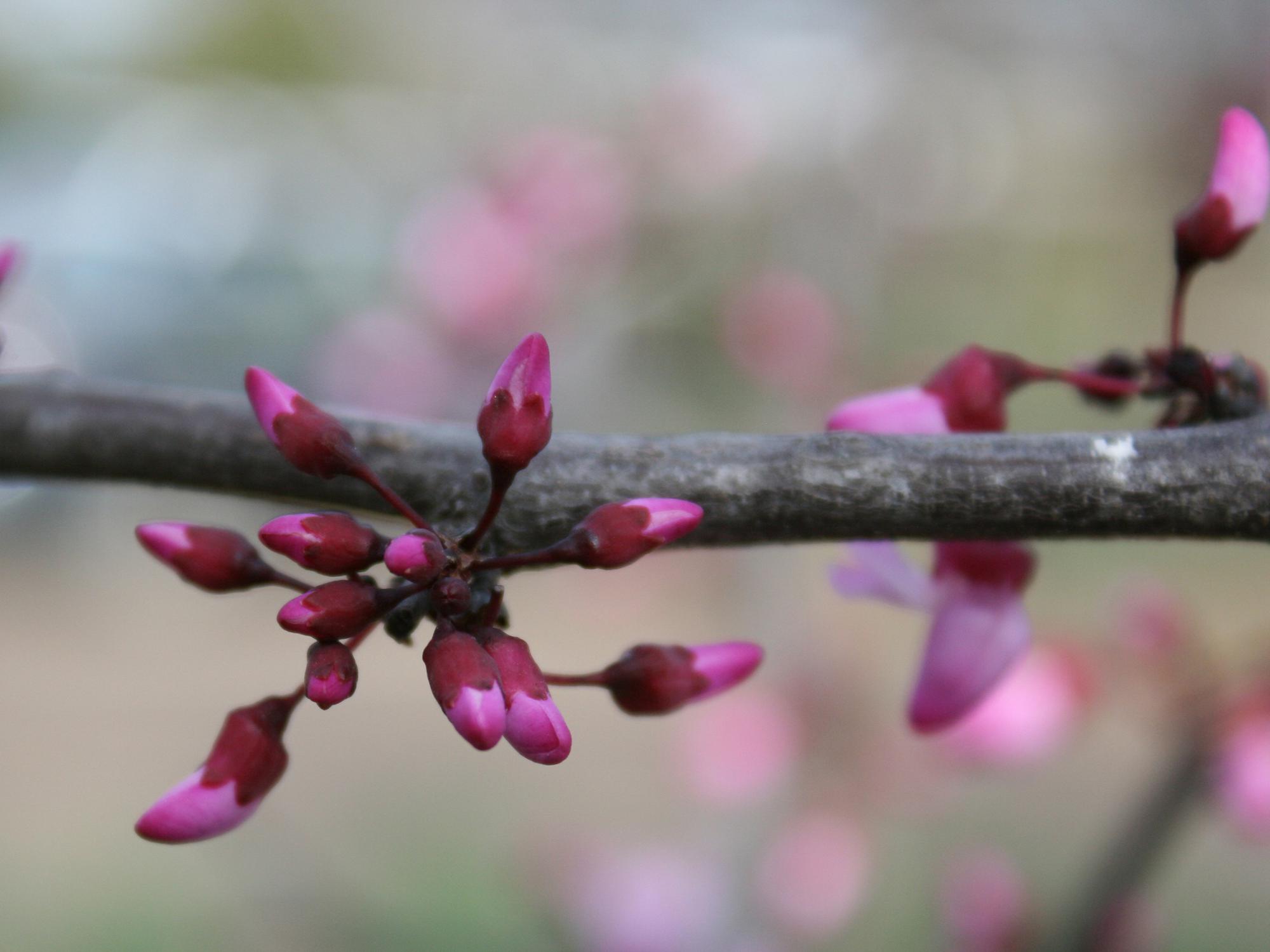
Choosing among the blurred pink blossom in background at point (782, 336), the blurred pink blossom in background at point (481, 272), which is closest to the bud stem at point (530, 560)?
the blurred pink blossom in background at point (481, 272)

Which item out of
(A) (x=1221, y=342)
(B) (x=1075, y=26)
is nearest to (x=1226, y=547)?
(A) (x=1221, y=342)

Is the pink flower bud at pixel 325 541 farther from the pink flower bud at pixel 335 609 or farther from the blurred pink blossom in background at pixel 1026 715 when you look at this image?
the blurred pink blossom in background at pixel 1026 715

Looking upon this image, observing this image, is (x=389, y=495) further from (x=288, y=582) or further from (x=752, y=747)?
(x=752, y=747)

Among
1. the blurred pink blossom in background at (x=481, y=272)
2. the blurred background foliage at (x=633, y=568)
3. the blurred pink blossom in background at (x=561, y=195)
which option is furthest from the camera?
the blurred pink blossom in background at (x=561, y=195)

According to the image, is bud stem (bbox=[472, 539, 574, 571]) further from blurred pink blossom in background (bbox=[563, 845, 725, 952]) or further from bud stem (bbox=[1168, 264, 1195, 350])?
blurred pink blossom in background (bbox=[563, 845, 725, 952])

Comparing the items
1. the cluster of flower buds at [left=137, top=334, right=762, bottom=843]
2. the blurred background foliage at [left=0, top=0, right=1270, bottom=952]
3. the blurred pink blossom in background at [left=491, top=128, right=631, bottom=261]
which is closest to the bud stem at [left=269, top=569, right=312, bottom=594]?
the cluster of flower buds at [left=137, top=334, right=762, bottom=843]

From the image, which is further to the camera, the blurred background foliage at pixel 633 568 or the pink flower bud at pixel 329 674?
the blurred background foliage at pixel 633 568

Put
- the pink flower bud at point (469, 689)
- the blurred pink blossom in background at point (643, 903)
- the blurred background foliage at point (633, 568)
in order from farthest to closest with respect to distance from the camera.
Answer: the blurred background foliage at point (633, 568)
the blurred pink blossom in background at point (643, 903)
the pink flower bud at point (469, 689)
